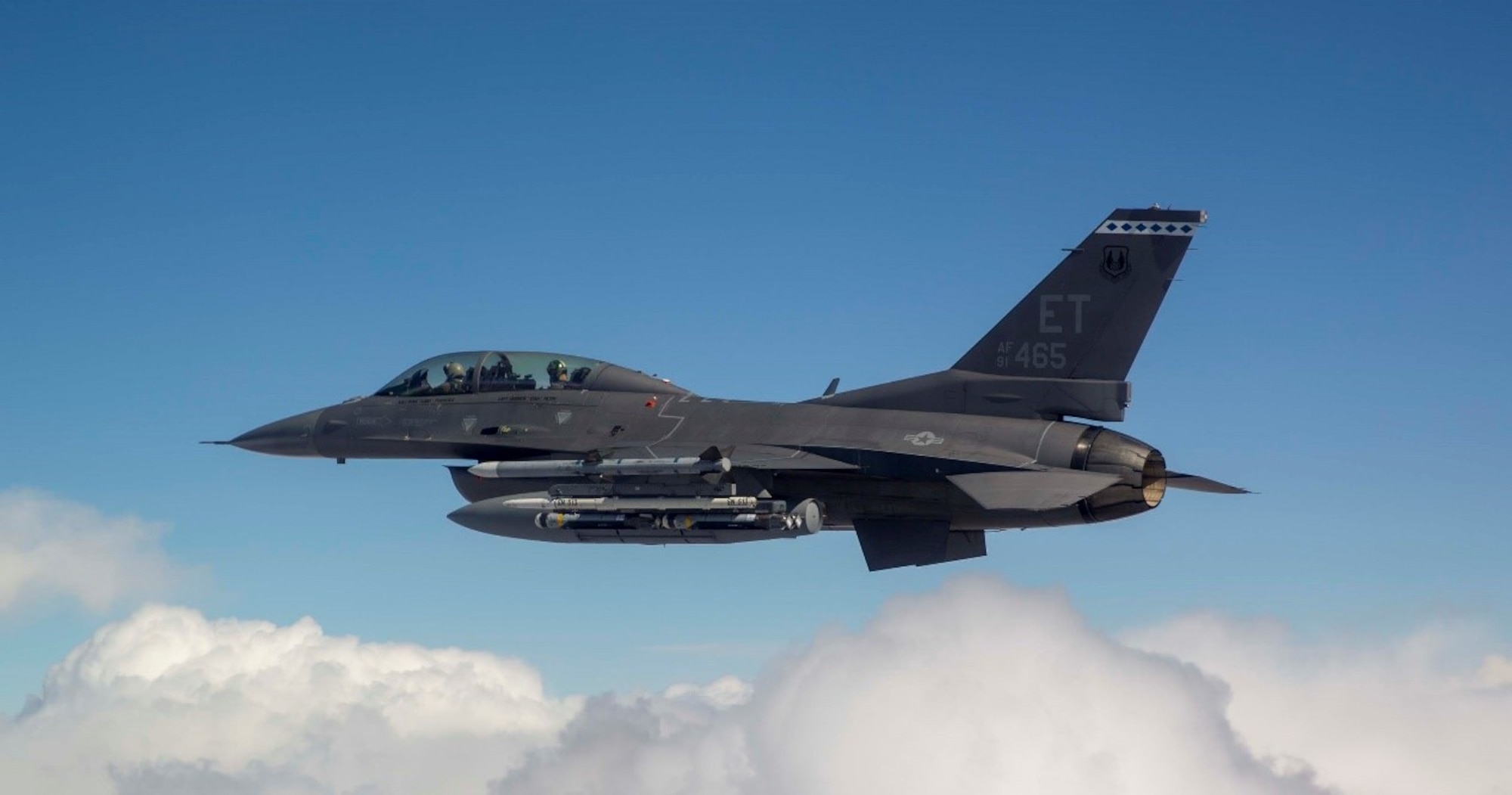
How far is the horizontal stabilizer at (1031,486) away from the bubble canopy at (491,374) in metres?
8.04

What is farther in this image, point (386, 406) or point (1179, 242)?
point (386, 406)

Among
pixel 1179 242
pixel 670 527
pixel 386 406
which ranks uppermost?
pixel 1179 242

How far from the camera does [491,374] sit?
3256 centimetres

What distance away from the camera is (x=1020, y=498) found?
86.7ft

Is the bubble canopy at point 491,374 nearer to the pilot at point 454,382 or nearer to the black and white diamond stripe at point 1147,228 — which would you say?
the pilot at point 454,382

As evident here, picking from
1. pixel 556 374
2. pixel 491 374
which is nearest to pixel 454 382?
pixel 491 374

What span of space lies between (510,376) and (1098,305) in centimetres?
1059

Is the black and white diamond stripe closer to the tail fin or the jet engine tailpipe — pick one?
the tail fin

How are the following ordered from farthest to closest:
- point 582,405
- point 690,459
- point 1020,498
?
point 582,405 < point 690,459 < point 1020,498

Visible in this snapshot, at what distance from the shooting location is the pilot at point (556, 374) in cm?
3209

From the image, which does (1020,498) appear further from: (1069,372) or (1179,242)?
(1179,242)

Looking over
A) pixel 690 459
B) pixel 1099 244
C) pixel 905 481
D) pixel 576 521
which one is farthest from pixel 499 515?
pixel 1099 244

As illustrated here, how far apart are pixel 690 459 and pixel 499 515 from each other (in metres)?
3.50

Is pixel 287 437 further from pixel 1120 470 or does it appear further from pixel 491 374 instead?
pixel 1120 470
